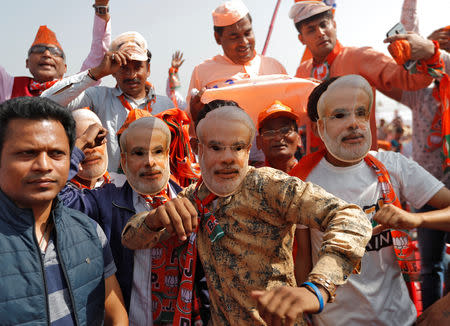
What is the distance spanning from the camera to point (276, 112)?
293cm

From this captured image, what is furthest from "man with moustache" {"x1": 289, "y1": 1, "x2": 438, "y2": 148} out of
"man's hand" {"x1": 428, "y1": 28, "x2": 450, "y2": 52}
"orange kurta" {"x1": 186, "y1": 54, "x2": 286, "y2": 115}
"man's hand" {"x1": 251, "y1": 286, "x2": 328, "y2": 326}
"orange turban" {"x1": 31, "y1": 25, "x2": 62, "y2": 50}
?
"orange turban" {"x1": 31, "y1": 25, "x2": 62, "y2": 50}

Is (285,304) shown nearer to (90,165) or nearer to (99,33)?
(90,165)

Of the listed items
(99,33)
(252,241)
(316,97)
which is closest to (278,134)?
(316,97)

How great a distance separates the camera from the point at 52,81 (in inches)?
155

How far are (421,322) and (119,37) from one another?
2970mm

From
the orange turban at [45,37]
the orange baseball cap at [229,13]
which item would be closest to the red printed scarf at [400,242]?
the orange baseball cap at [229,13]

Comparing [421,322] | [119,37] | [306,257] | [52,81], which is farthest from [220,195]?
[52,81]

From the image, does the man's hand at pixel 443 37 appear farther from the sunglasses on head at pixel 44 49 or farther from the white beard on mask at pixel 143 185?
the sunglasses on head at pixel 44 49

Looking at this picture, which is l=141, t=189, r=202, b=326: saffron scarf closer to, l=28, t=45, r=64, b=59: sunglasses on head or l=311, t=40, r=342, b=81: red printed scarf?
l=311, t=40, r=342, b=81: red printed scarf

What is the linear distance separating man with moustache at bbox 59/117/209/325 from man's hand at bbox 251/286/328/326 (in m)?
0.93

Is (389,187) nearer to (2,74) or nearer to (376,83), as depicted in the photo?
(376,83)

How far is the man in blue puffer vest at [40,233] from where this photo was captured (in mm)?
1614

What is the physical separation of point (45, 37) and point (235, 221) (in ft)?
12.3

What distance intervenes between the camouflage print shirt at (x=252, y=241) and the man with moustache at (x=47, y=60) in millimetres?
2824
